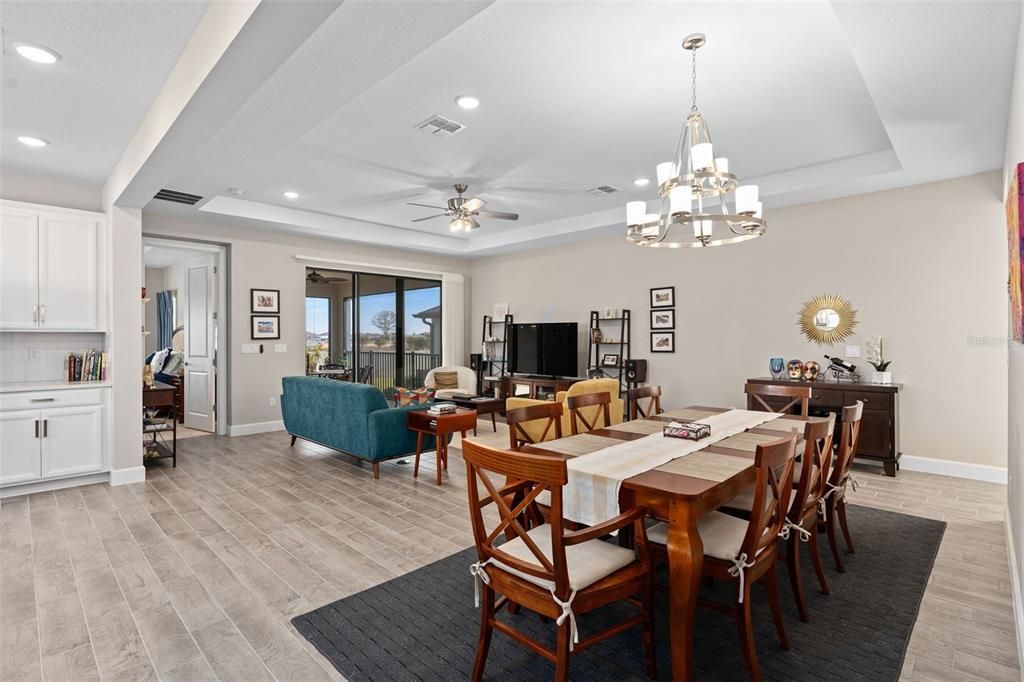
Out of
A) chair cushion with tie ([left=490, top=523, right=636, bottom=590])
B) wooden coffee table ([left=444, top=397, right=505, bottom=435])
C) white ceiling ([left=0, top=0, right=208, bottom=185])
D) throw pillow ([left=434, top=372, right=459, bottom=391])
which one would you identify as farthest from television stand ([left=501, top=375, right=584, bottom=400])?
white ceiling ([left=0, top=0, right=208, bottom=185])

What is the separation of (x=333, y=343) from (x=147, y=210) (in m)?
3.05

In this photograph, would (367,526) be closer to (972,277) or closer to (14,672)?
(14,672)

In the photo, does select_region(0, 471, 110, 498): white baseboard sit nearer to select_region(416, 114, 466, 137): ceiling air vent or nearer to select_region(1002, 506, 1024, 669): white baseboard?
select_region(416, 114, 466, 137): ceiling air vent

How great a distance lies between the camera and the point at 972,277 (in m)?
4.51

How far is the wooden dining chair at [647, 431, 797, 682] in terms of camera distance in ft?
6.13

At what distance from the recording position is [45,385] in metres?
4.33

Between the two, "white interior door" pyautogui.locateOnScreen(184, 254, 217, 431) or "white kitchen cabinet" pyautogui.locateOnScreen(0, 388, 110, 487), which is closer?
"white kitchen cabinet" pyautogui.locateOnScreen(0, 388, 110, 487)

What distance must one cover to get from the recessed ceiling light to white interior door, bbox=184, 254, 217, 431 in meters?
4.18

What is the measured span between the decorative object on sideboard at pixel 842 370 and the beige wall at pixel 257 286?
20.9 feet

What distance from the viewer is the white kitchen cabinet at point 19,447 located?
4031 mm

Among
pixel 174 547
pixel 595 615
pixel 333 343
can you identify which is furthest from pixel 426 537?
pixel 333 343

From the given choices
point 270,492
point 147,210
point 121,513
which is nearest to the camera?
point 121,513

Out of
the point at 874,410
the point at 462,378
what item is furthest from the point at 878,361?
the point at 462,378

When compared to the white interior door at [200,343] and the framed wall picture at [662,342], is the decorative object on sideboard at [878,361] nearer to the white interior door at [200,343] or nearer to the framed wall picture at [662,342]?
the framed wall picture at [662,342]
